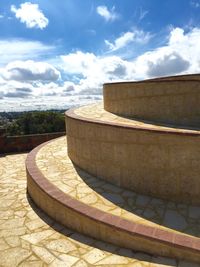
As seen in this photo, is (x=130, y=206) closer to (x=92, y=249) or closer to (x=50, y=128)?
(x=92, y=249)

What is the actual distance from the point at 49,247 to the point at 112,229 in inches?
46.1

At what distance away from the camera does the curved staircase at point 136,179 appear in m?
4.35

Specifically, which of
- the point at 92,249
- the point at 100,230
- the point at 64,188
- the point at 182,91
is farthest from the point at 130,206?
the point at 182,91

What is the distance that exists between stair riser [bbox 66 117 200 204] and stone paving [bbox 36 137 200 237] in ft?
0.69

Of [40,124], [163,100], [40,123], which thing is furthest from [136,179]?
[40,123]

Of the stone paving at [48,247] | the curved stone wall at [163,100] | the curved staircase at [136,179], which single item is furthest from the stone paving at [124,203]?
the curved stone wall at [163,100]

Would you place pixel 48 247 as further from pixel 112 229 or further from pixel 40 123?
pixel 40 123

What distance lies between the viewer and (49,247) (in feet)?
14.8

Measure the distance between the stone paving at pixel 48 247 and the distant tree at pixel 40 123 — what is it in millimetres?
35510

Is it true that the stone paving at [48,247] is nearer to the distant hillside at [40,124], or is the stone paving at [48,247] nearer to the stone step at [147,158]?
the stone step at [147,158]

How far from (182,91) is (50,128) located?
38321 mm

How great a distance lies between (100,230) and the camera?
4.60 metres

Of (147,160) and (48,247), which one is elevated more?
(147,160)

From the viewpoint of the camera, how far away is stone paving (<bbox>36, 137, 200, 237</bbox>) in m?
4.58
